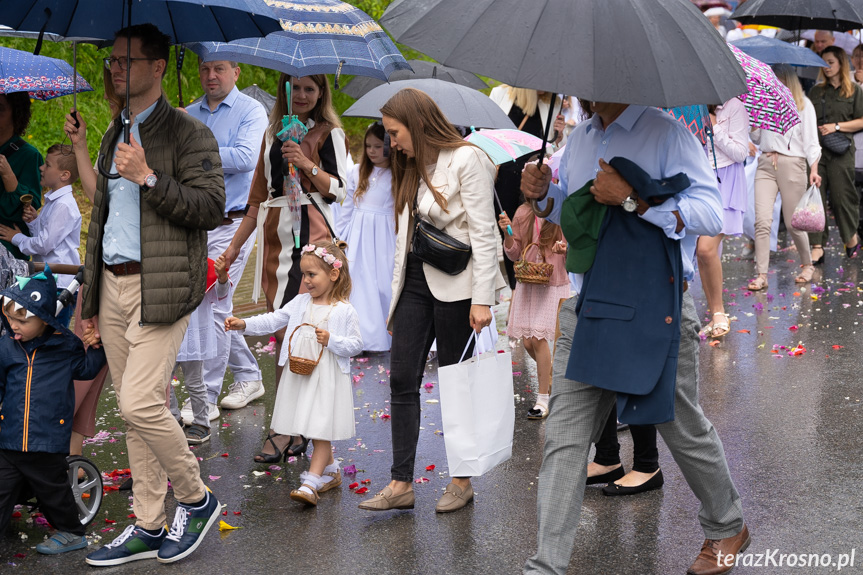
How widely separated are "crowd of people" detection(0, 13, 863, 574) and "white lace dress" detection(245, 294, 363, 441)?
0.5 inches

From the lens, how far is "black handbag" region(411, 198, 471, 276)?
5203mm

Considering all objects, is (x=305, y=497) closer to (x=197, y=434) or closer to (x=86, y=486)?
A: (x=86, y=486)

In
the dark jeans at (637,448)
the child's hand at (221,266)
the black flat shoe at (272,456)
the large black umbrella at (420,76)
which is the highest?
the large black umbrella at (420,76)

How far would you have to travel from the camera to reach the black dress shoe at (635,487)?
5.52m

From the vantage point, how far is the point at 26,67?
6594 millimetres

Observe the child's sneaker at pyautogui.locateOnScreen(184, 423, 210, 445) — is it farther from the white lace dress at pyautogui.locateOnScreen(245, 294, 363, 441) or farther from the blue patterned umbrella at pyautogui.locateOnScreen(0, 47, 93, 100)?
the blue patterned umbrella at pyautogui.locateOnScreen(0, 47, 93, 100)

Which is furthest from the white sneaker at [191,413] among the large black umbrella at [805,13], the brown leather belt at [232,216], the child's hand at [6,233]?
the large black umbrella at [805,13]

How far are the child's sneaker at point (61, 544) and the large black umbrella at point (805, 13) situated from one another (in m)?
8.45

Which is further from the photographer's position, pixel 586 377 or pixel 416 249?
pixel 416 249

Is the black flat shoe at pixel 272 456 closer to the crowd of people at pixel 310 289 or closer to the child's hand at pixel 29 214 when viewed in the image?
the crowd of people at pixel 310 289

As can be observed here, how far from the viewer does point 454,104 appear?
23.4ft

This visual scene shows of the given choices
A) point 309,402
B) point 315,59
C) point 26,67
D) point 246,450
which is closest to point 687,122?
point 315,59

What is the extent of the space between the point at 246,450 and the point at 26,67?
268 centimetres

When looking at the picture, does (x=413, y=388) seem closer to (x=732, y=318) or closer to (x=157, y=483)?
(x=157, y=483)
